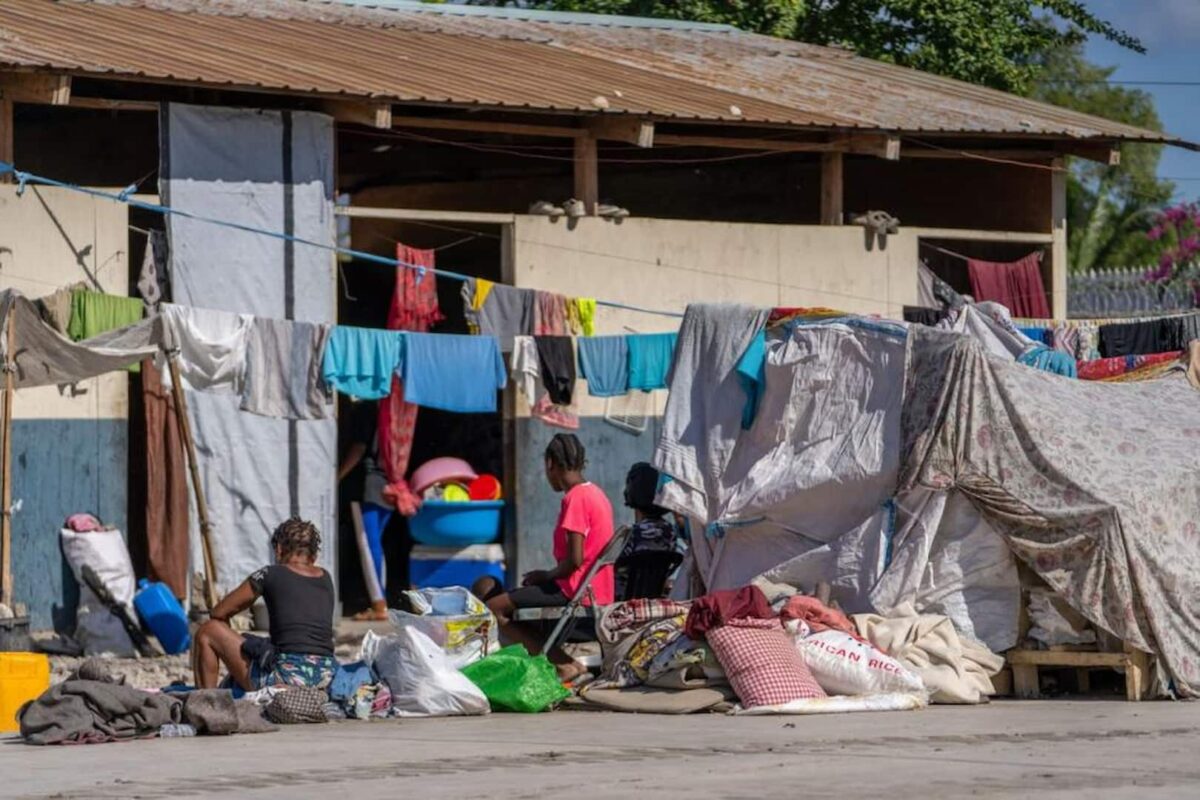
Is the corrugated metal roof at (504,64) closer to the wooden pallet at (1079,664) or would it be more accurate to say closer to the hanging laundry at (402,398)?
the hanging laundry at (402,398)

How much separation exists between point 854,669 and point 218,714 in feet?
10.1

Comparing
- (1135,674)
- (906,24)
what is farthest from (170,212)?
(906,24)

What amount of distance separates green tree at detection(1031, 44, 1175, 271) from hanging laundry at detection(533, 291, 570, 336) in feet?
69.8

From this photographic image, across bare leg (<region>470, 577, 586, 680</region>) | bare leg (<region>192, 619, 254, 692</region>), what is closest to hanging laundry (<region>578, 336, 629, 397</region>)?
bare leg (<region>470, 577, 586, 680</region>)

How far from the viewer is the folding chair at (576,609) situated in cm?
1212

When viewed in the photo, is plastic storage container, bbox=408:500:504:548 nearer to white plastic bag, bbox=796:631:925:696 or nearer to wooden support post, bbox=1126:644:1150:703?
white plastic bag, bbox=796:631:925:696

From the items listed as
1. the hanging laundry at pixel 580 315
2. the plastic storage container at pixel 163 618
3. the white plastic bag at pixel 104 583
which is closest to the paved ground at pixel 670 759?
the white plastic bag at pixel 104 583

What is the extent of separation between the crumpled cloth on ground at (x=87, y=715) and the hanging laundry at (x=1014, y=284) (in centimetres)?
1153

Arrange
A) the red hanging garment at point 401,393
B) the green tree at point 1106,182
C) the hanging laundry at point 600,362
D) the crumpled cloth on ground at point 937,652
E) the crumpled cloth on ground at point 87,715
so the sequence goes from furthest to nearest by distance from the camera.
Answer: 1. the green tree at point 1106,182
2. the red hanging garment at point 401,393
3. the hanging laundry at point 600,362
4. the crumpled cloth on ground at point 937,652
5. the crumpled cloth on ground at point 87,715

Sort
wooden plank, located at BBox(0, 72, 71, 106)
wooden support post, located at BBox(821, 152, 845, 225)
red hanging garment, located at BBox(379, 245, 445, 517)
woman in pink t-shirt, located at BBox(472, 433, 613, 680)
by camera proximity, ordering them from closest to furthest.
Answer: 1. woman in pink t-shirt, located at BBox(472, 433, 613, 680)
2. wooden plank, located at BBox(0, 72, 71, 106)
3. red hanging garment, located at BBox(379, 245, 445, 517)
4. wooden support post, located at BBox(821, 152, 845, 225)

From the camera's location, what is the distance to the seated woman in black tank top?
1100 centimetres

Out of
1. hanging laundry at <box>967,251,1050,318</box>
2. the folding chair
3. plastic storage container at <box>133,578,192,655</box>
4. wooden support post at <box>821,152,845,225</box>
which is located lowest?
plastic storage container at <box>133,578,192,655</box>

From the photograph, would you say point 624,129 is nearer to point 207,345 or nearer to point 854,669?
point 207,345

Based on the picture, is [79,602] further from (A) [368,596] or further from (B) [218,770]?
(B) [218,770]
